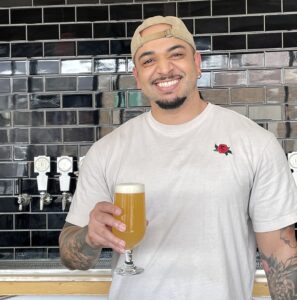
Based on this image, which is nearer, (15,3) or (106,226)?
(106,226)

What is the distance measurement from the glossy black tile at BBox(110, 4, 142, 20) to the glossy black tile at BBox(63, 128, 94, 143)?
69cm

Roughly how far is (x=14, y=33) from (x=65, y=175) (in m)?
0.92

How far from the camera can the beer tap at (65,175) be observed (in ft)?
10.2

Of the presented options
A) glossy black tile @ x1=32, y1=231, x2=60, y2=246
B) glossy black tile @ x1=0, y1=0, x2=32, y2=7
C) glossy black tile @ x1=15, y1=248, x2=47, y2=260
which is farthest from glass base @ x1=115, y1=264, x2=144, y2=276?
glossy black tile @ x1=0, y1=0, x2=32, y2=7

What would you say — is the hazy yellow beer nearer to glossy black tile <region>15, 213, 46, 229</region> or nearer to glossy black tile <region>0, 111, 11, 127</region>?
glossy black tile <region>15, 213, 46, 229</region>

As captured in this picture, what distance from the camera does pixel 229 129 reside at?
1638mm

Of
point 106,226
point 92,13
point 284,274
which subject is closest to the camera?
point 106,226

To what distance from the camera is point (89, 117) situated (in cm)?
320

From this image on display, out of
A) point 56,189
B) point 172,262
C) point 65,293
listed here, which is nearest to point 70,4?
point 56,189

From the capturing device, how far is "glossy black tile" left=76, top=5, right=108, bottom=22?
3.19 meters

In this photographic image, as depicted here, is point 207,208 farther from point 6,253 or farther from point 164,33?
point 6,253

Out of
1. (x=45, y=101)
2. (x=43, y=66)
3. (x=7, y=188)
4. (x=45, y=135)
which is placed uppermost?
(x=43, y=66)

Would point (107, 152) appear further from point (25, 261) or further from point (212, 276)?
point (25, 261)

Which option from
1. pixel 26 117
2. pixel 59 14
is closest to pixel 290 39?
pixel 59 14
